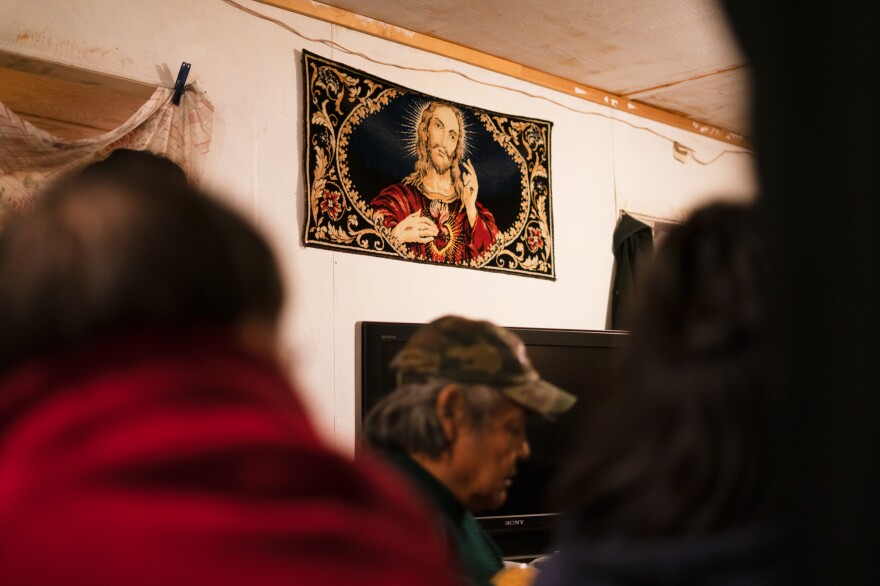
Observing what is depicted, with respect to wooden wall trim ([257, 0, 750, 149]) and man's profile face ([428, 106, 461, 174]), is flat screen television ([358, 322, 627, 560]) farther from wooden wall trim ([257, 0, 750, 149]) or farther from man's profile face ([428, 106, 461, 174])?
wooden wall trim ([257, 0, 750, 149])

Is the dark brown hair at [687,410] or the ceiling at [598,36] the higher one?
the ceiling at [598,36]

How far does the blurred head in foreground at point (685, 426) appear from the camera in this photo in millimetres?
631

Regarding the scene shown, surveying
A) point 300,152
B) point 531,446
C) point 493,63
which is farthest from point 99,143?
point 493,63

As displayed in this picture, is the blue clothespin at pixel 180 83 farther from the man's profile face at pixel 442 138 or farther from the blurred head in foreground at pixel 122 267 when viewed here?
the blurred head in foreground at pixel 122 267

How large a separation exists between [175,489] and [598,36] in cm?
328

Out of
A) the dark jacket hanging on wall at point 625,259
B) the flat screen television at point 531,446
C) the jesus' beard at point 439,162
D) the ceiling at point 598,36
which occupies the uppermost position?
the ceiling at point 598,36

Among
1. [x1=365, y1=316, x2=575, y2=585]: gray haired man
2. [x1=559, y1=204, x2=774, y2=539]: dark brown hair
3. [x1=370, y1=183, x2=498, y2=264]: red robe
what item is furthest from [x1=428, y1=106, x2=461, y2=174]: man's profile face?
[x1=559, y1=204, x2=774, y2=539]: dark brown hair

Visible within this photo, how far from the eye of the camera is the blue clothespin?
2.79 metres

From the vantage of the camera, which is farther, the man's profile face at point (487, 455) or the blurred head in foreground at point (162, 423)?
the man's profile face at point (487, 455)

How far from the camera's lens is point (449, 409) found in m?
1.51

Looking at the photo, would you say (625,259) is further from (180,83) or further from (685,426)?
(685,426)

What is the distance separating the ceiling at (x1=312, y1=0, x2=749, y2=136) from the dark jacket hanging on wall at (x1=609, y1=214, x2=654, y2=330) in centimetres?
65

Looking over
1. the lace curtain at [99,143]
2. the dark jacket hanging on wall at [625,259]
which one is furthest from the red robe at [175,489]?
the dark jacket hanging on wall at [625,259]

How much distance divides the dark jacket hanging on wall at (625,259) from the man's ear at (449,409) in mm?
2626
